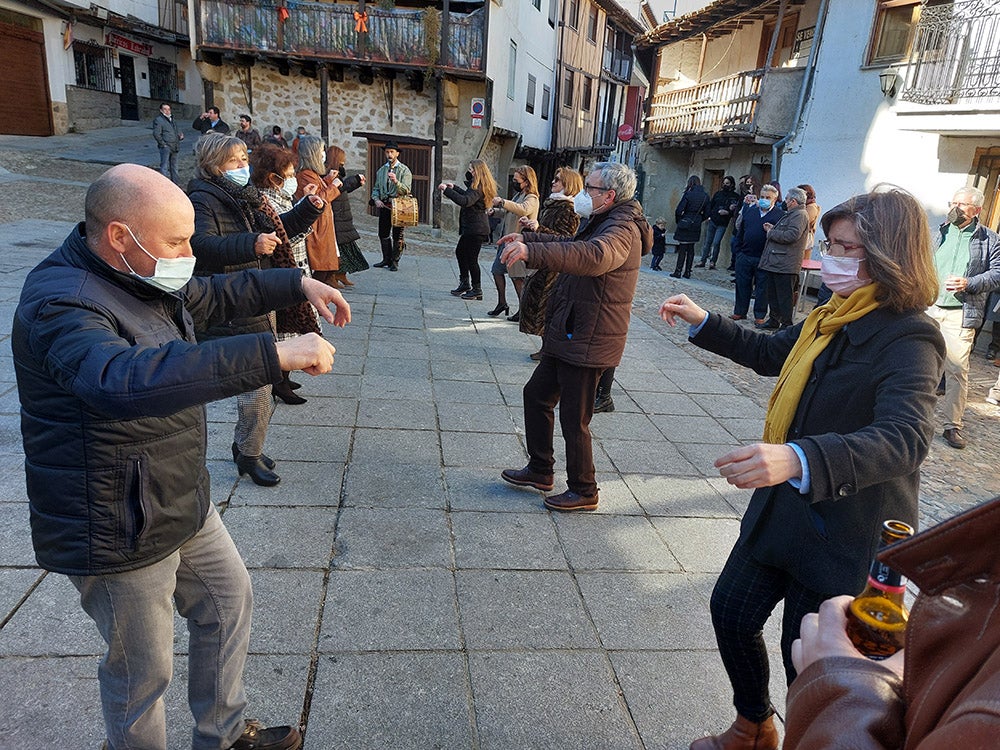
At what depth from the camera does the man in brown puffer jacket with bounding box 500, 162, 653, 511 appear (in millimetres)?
3514

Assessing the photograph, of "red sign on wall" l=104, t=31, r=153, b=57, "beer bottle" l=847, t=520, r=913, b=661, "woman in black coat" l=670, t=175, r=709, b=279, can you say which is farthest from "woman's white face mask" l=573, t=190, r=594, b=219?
"red sign on wall" l=104, t=31, r=153, b=57

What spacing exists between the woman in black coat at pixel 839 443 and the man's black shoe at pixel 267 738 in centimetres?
144

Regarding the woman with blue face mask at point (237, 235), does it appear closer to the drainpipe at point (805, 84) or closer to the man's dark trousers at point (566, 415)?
the man's dark trousers at point (566, 415)

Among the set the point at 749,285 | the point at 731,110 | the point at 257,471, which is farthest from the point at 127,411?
the point at 731,110

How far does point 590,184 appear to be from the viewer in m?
3.67

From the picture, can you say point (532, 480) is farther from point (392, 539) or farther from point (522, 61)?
point (522, 61)

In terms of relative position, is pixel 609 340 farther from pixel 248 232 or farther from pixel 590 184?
pixel 248 232

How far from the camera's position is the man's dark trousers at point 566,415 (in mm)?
3746

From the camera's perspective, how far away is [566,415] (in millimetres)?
3795

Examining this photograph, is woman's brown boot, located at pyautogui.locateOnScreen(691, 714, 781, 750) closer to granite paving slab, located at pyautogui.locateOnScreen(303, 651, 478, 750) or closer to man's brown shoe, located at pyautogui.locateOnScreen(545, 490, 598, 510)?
granite paving slab, located at pyautogui.locateOnScreen(303, 651, 478, 750)

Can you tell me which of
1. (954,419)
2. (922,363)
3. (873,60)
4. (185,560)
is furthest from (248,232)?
(873,60)

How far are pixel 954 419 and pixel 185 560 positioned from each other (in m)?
6.12

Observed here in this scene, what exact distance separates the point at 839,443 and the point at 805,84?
15105 millimetres

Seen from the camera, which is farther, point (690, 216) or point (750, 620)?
point (690, 216)
